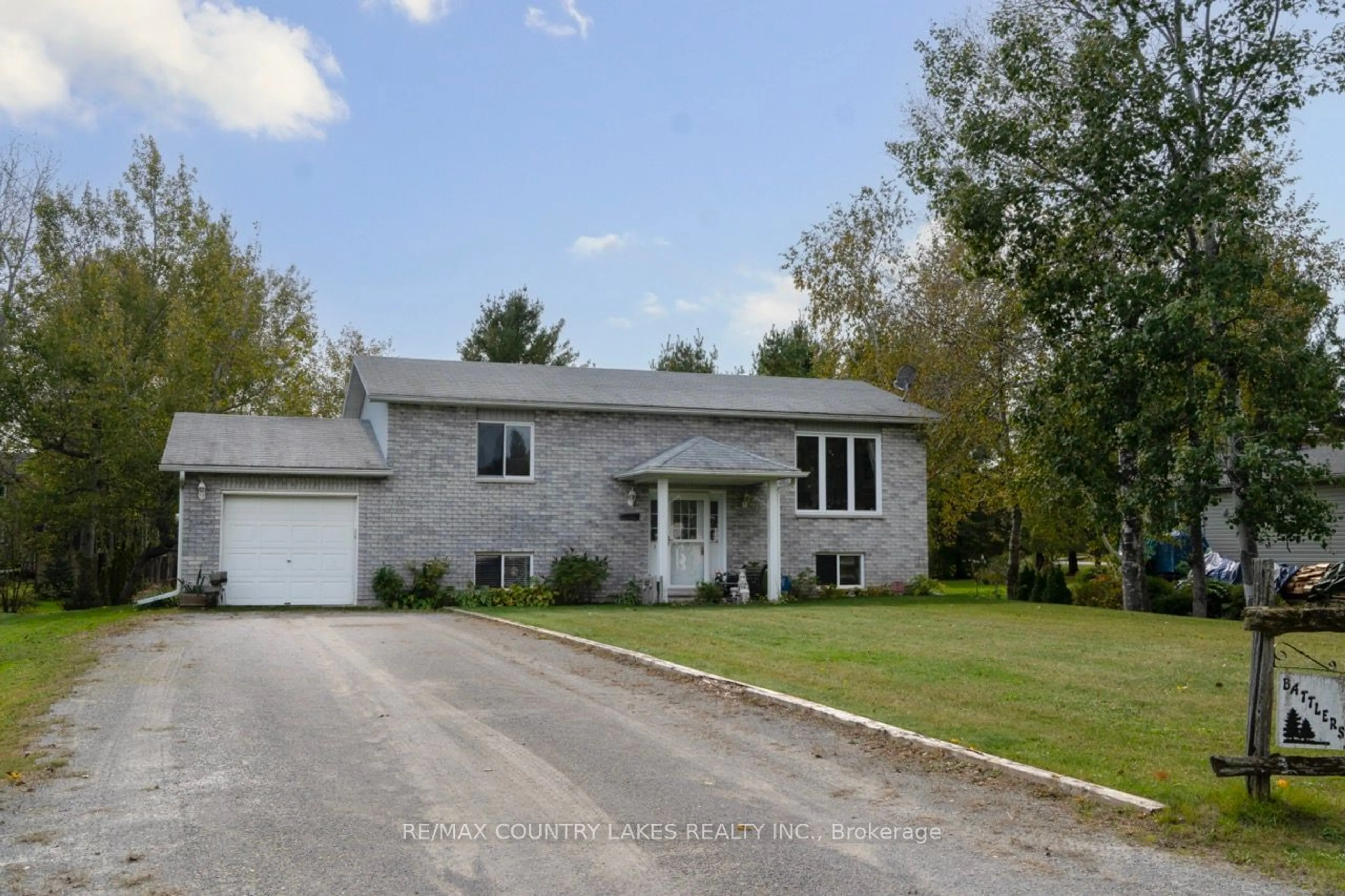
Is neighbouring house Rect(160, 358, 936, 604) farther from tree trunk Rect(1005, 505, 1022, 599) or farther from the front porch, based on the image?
tree trunk Rect(1005, 505, 1022, 599)

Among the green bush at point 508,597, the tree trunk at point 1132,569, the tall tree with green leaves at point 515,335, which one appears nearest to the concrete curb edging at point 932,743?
the green bush at point 508,597

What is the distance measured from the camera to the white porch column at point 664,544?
893 inches

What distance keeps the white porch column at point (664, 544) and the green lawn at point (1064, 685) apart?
315 centimetres

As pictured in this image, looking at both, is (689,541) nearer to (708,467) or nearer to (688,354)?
(708,467)

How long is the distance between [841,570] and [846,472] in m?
2.18

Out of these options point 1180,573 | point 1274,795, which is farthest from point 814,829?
point 1180,573

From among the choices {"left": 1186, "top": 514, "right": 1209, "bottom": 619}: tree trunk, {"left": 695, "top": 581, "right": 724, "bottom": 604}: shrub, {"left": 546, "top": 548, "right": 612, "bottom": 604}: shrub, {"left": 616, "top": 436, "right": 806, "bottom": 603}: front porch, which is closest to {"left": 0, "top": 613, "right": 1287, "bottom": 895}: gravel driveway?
{"left": 546, "top": 548, "right": 612, "bottom": 604}: shrub

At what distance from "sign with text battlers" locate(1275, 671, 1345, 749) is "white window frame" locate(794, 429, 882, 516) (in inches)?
749

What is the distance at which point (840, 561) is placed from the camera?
25719 millimetres

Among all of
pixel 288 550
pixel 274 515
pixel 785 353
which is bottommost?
pixel 288 550

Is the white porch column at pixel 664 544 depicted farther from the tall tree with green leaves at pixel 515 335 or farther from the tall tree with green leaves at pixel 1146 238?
the tall tree with green leaves at pixel 515 335

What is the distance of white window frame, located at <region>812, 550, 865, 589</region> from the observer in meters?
25.3

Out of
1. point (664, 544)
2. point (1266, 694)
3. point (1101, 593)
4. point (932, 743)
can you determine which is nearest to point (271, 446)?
point (664, 544)

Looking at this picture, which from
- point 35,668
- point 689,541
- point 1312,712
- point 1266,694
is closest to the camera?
point 1312,712
